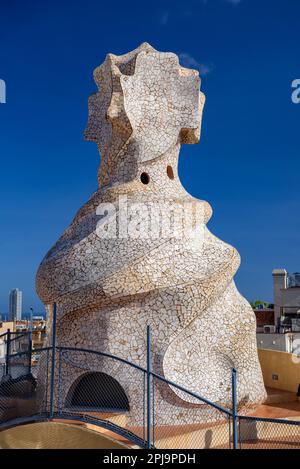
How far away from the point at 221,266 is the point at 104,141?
15.7ft

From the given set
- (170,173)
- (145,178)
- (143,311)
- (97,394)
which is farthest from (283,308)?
(97,394)

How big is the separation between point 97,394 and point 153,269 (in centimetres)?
289

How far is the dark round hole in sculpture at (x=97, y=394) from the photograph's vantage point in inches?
416

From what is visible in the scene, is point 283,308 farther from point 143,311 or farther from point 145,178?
point 143,311

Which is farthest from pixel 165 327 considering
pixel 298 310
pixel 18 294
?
pixel 18 294

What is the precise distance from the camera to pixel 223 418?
1038 cm

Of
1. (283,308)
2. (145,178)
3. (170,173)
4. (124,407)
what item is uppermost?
(170,173)

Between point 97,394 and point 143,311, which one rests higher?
point 143,311

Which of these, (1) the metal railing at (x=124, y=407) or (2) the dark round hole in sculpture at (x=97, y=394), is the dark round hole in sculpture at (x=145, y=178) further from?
(2) the dark round hole in sculpture at (x=97, y=394)

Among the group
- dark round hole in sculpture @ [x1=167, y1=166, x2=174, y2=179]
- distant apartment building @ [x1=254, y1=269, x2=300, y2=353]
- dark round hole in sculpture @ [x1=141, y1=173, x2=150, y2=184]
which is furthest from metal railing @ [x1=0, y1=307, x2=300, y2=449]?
distant apartment building @ [x1=254, y1=269, x2=300, y2=353]

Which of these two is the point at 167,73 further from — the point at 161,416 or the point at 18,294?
the point at 18,294

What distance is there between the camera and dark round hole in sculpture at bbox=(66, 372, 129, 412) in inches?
416

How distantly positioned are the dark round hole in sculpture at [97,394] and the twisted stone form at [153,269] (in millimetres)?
323

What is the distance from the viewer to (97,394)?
1087 cm
